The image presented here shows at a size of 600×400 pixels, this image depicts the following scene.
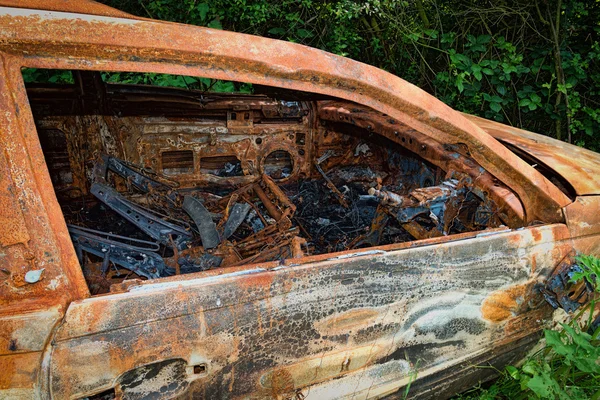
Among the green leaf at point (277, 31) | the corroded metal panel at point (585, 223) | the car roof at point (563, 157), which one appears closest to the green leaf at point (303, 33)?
the green leaf at point (277, 31)

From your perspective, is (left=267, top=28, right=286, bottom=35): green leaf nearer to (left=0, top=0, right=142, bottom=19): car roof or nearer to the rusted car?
A: the rusted car

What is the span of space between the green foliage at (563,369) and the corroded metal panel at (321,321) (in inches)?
6.3

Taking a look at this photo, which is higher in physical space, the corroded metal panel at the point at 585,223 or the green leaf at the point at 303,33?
the green leaf at the point at 303,33

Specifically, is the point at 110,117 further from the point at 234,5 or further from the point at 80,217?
the point at 234,5

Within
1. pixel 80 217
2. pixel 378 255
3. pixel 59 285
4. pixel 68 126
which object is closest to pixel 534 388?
pixel 378 255

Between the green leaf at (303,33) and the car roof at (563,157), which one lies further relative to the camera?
the green leaf at (303,33)

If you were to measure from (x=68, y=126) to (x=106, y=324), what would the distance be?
2121 mm

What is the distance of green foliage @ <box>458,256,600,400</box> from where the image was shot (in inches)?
72.3

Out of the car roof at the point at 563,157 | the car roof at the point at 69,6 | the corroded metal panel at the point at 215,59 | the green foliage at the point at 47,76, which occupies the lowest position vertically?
the car roof at the point at 563,157

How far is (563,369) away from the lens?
219cm

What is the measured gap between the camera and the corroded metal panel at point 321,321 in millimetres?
1273

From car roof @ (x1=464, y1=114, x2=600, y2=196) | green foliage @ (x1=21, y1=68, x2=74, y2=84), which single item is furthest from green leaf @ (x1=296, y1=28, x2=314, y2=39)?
car roof @ (x1=464, y1=114, x2=600, y2=196)

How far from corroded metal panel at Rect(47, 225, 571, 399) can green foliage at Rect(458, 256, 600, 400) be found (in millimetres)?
161

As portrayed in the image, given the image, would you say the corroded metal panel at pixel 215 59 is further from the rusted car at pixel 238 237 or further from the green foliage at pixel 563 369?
the green foliage at pixel 563 369
